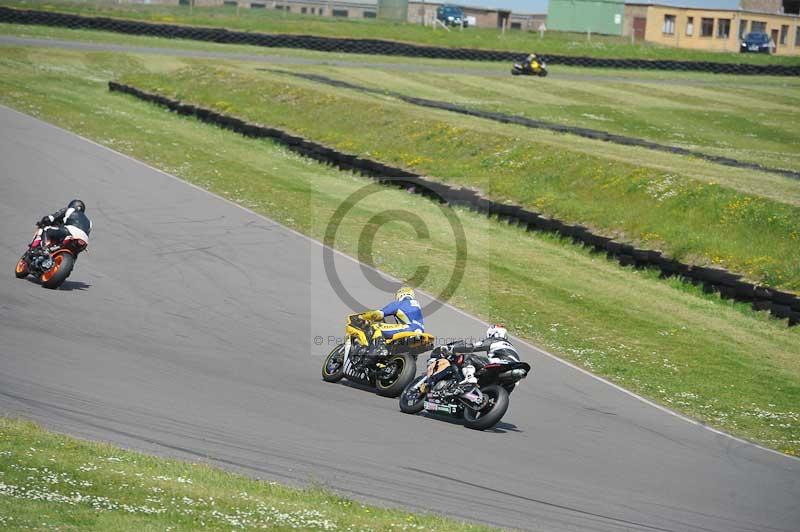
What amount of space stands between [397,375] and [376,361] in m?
0.37

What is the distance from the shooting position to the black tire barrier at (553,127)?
30.2 meters

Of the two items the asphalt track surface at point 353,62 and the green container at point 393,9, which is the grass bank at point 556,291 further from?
the green container at point 393,9

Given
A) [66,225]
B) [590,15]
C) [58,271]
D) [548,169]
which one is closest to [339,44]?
[548,169]

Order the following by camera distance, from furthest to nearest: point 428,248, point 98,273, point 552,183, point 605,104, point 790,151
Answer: point 605,104 < point 790,151 < point 552,183 < point 428,248 < point 98,273

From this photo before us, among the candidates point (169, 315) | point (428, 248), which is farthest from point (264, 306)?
point (428, 248)

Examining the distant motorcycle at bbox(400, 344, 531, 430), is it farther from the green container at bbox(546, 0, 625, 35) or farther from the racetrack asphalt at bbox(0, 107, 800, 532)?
the green container at bbox(546, 0, 625, 35)

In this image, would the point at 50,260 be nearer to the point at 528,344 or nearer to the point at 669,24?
the point at 528,344

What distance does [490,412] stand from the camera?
39.8 ft

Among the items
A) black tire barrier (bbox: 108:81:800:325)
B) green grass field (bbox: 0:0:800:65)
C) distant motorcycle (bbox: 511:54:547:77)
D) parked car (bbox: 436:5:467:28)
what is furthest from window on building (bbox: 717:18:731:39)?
black tire barrier (bbox: 108:81:800:325)

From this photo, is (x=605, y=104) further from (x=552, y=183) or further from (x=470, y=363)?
(x=470, y=363)

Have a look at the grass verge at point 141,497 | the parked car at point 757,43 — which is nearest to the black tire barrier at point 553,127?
the grass verge at point 141,497

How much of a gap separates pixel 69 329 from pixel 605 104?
34839 millimetres

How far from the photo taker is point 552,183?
1110 inches

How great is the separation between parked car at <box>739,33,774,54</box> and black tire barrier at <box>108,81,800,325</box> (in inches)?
2079
